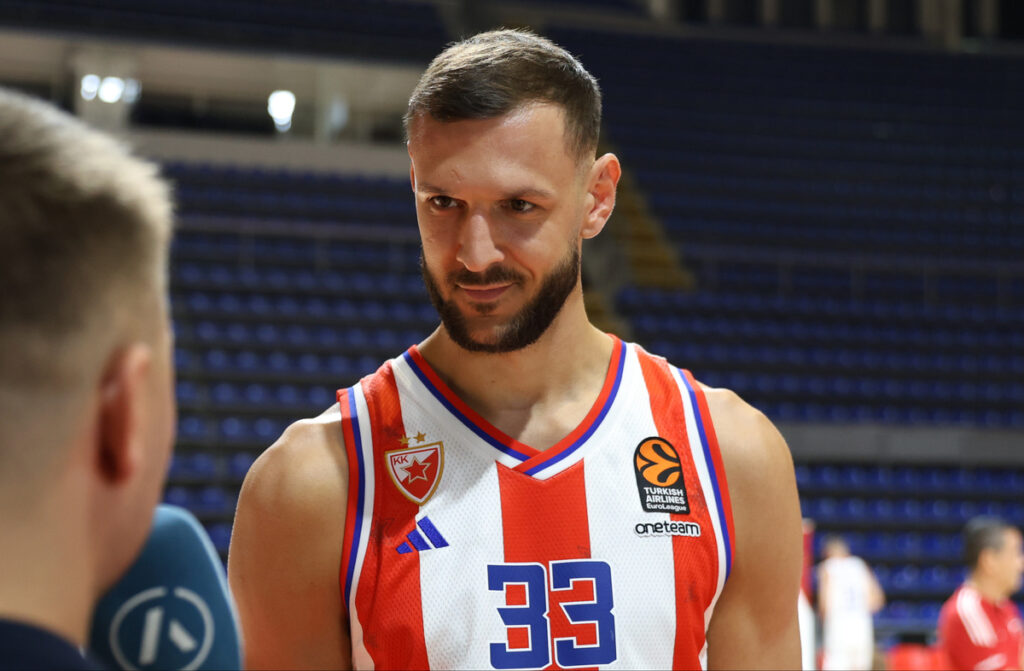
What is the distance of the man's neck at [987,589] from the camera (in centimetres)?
586

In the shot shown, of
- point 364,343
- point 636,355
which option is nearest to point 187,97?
point 364,343

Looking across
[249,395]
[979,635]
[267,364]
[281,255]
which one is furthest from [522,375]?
[281,255]

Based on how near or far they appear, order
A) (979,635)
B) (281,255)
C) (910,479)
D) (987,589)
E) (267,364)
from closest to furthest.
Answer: (979,635) < (987,589) < (267,364) < (910,479) < (281,255)

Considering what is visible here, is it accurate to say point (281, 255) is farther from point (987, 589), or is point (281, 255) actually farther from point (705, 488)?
point (705, 488)

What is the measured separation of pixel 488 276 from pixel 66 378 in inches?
39.1

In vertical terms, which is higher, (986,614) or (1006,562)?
(1006,562)

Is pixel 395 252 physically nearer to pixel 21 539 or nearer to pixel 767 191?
pixel 767 191

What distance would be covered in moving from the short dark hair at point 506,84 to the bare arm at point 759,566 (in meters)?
0.57

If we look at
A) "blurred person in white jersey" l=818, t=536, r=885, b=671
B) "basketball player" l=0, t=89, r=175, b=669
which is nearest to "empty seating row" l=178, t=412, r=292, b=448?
"blurred person in white jersey" l=818, t=536, r=885, b=671

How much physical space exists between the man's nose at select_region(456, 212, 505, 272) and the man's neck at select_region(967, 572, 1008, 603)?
5085 millimetres

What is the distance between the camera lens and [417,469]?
5.78ft

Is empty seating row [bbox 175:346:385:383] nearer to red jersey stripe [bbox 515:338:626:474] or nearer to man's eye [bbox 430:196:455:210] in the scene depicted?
red jersey stripe [bbox 515:338:626:474]

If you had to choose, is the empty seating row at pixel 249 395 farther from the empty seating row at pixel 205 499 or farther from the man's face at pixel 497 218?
the man's face at pixel 497 218

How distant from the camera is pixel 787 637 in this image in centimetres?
181
